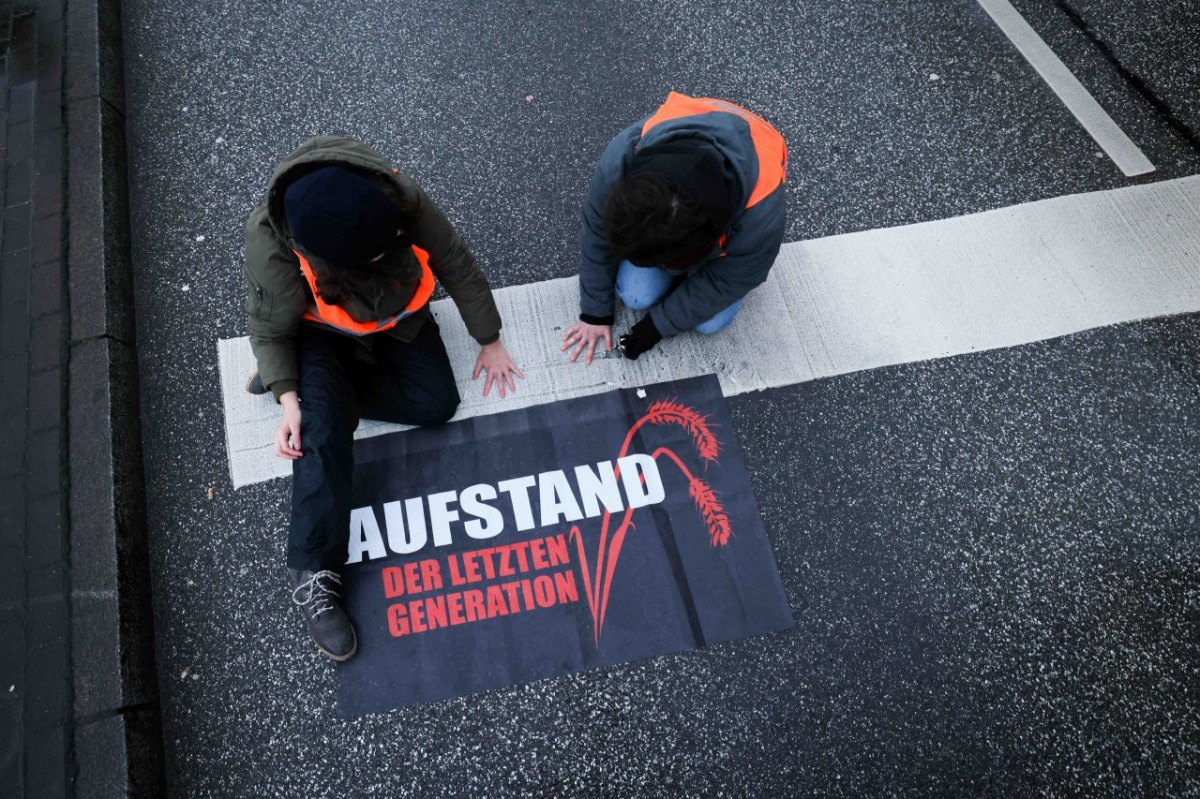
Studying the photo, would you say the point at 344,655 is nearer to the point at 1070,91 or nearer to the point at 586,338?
the point at 586,338

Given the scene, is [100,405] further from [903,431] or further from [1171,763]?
[1171,763]

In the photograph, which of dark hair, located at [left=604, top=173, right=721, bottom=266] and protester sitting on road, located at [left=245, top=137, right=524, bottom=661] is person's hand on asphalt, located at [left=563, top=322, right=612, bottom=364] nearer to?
protester sitting on road, located at [left=245, top=137, right=524, bottom=661]

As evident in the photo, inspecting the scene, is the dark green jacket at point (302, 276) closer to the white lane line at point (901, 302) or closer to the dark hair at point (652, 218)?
the white lane line at point (901, 302)

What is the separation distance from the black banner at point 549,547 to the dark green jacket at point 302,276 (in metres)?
0.45

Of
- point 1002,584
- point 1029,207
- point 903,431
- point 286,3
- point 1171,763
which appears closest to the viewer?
point 1171,763

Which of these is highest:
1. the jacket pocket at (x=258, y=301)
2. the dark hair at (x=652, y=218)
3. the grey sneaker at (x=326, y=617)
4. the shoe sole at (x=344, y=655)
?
the dark hair at (x=652, y=218)

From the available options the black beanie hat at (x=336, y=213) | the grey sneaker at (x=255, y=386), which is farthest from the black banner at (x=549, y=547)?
the black beanie hat at (x=336, y=213)

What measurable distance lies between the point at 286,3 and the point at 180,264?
1460mm

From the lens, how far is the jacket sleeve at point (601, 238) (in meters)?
2.14

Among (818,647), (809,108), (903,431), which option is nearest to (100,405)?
(818,647)

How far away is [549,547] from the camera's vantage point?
2.55 meters

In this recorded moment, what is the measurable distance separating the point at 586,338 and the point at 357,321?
876 mm

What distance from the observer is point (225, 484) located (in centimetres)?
260

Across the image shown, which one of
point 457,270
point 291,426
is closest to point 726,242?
point 457,270
